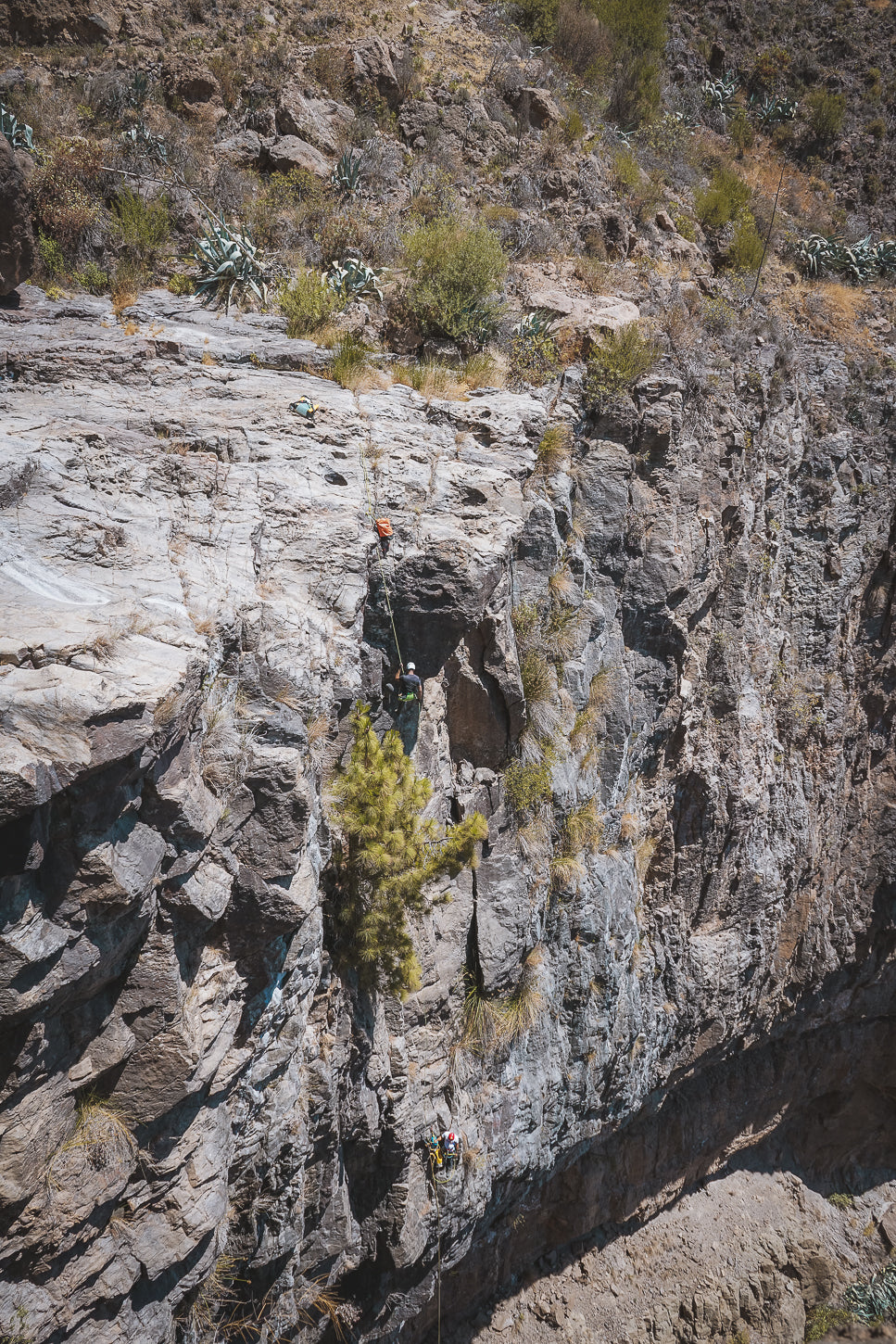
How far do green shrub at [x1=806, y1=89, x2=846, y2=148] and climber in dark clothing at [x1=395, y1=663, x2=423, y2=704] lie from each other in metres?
15.2

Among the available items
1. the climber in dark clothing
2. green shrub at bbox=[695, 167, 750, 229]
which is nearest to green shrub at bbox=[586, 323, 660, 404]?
the climber in dark clothing

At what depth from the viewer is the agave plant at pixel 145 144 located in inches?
336

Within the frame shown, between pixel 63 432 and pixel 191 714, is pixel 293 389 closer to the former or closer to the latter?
pixel 63 432

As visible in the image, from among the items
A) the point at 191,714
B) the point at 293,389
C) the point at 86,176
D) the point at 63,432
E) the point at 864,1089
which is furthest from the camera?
the point at 864,1089

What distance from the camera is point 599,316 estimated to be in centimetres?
842

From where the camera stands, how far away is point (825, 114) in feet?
45.4

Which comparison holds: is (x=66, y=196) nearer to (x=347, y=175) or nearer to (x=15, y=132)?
(x=15, y=132)

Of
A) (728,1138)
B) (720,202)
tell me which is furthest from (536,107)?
(728,1138)

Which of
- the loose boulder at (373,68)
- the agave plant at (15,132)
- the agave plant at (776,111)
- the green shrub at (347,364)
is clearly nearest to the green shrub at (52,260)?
the agave plant at (15,132)

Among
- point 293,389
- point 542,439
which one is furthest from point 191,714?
point 542,439

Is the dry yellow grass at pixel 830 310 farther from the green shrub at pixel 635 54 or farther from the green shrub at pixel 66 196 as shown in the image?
the green shrub at pixel 66 196

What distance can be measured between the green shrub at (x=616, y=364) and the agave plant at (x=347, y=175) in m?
3.91

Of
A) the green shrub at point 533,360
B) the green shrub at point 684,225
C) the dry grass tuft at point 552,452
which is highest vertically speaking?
the green shrub at point 684,225

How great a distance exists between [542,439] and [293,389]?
2.57 meters
